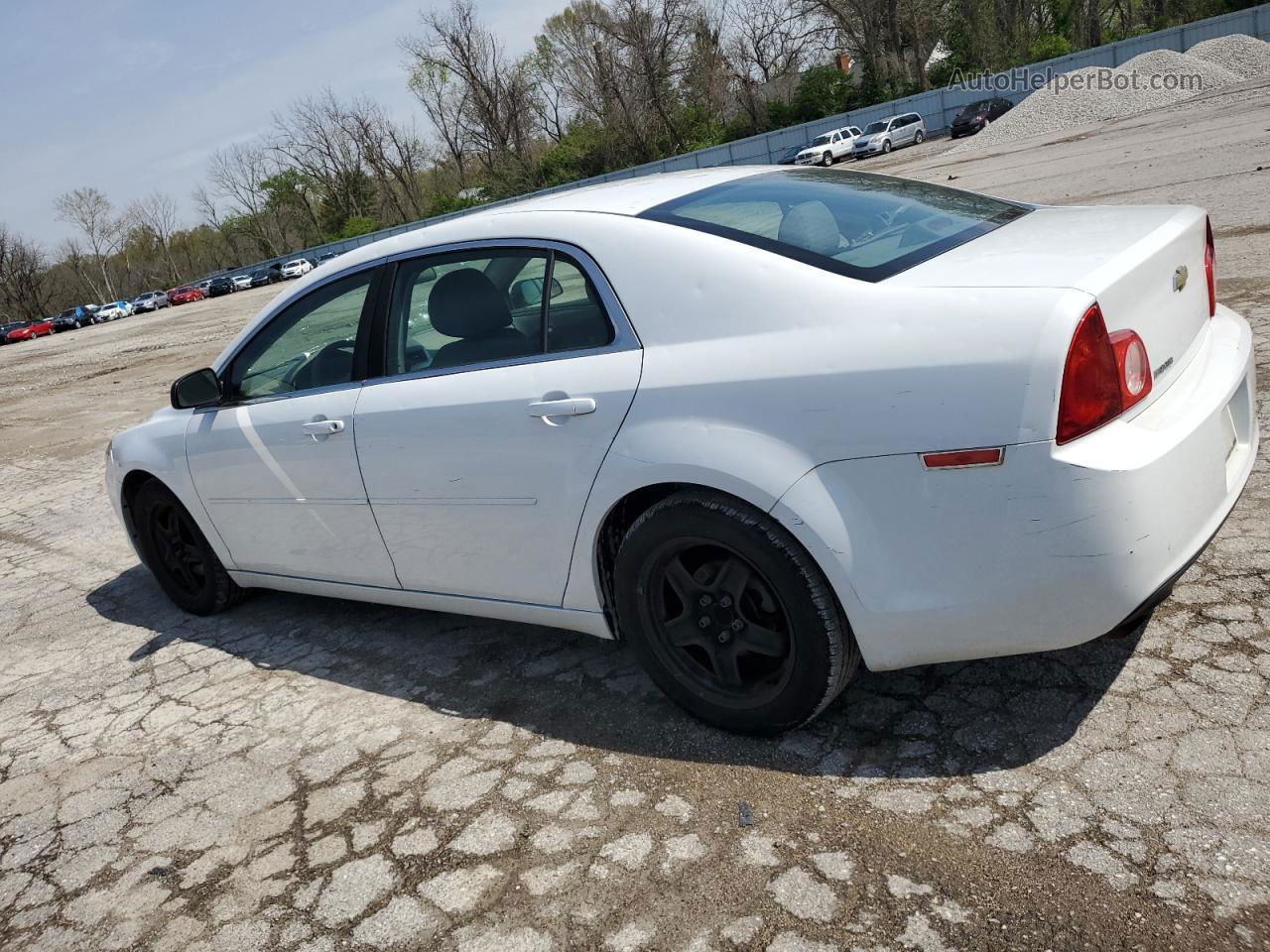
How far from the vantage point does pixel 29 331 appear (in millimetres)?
57844

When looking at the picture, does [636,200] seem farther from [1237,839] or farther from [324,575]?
[1237,839]

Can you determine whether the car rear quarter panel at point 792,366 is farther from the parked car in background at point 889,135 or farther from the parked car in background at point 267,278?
the parked car in background at point 267,278

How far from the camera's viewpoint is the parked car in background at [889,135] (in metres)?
42.9

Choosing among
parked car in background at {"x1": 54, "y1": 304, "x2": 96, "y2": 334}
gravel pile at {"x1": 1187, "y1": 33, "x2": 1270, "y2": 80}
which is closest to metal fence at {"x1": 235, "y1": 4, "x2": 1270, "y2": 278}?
gravel pile at {"x1": 1187, "y1": 33, "x2": 1270, "y2": 80}

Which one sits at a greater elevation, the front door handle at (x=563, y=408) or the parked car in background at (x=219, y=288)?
the parked car in background at (x=219, y=288)

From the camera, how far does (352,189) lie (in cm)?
7944

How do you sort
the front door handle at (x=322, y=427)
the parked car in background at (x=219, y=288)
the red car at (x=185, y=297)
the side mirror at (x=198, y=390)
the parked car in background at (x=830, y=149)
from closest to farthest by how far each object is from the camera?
the front door handle at (x=322, y=427) < the side mirror at (x=198, y=390) < the parked car in background at (x=830, y=149) < the parked car in background at (x=219, y=288) < the red car at (x=185, y=297)

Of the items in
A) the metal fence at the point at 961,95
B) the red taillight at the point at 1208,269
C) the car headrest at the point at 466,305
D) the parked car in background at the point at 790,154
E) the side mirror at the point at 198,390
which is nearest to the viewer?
the red taillight at the point at 1208,269

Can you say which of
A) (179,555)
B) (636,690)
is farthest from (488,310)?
(179,555)

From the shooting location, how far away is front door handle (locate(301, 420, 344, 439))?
3598mm

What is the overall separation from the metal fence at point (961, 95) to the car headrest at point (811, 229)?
34968 millimetres

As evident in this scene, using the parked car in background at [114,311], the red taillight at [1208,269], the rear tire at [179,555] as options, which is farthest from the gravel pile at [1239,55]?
the parked car in background at [114,311]

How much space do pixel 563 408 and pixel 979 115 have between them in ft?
139

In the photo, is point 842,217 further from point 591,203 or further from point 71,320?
point 71,320
